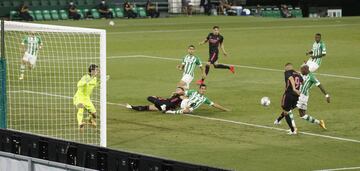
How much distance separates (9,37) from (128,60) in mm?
7071

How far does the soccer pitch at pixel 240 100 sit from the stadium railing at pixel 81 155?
5.61 metres

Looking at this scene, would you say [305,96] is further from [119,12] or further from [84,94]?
[119,12]

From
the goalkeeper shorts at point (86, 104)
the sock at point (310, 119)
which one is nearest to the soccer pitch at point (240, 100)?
the sock at point (310, 119)

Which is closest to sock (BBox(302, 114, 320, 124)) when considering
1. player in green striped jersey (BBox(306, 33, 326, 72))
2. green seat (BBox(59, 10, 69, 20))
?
player in green striped jersey (BBox(306, 33, 326, 72))

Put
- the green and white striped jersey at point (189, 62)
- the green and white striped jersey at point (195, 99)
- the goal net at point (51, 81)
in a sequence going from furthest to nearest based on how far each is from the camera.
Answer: the green and white striped jersey at point (189, 62) < the green and white striped jersey at point (195, 99) < the goal net at point (51, 81)

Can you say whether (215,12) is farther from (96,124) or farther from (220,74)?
(96,124)

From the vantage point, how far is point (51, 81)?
38531 mm

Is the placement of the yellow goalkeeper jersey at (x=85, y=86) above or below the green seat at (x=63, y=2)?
below

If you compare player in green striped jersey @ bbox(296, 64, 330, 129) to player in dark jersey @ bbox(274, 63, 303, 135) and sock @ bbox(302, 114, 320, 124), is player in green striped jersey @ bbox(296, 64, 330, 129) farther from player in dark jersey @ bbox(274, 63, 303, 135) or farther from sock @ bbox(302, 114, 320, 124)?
player in dark jersey @ bbox(274, 63, 303, 135)

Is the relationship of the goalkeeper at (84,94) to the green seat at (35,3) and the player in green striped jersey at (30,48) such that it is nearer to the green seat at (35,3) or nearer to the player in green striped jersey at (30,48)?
the player in green striped jersey at (30,48)

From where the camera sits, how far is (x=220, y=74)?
142 feet

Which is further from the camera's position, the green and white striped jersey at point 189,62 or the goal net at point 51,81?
the green and white striped jersey at point 189,62

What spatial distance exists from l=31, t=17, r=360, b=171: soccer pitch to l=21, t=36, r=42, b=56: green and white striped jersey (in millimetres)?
3320

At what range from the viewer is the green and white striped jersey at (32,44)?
3956 cm
